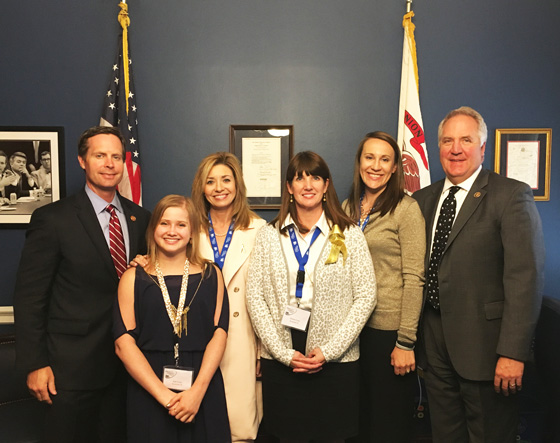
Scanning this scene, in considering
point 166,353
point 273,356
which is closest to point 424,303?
point 273,356

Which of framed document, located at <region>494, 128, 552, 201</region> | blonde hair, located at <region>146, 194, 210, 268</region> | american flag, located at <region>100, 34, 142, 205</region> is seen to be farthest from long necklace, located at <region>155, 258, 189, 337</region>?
framed document, located at <region>494, 128, 552, 201</region>

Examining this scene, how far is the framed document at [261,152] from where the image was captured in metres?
3.06

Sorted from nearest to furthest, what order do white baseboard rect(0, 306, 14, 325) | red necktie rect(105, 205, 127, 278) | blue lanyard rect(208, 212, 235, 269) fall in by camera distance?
1. red necktie rect(105, 205, 127, 278)
2. blue lanyard rect(208, 212, 235, 269)
3. white baseboard rect(0, 306, 14, 325)

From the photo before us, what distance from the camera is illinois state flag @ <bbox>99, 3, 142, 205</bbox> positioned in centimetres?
291

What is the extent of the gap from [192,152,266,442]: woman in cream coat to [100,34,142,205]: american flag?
37.3 inches

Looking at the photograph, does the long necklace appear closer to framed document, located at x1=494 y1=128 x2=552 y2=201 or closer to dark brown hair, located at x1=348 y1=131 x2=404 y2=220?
dark brown hair, located at x1=348 y1=131 x2=404 y2=220

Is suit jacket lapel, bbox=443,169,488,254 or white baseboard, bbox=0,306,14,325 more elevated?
suit jacket lapel, bbox=443,169,488,254

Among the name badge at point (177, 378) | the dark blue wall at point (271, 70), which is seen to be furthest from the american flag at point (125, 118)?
the name badge at point (177, 378)

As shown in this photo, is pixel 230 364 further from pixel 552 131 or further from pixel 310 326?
pixel 552 131

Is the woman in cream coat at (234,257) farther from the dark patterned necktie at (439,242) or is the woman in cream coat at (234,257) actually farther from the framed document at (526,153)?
the framed document at (526,153)

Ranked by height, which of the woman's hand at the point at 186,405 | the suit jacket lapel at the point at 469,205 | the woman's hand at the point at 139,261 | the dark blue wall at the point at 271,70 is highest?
the dark blue wall at the point at 271,70

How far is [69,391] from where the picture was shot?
1.89 meters

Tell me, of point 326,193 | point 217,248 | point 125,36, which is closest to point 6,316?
point 217,248

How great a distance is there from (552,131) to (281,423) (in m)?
2.78
